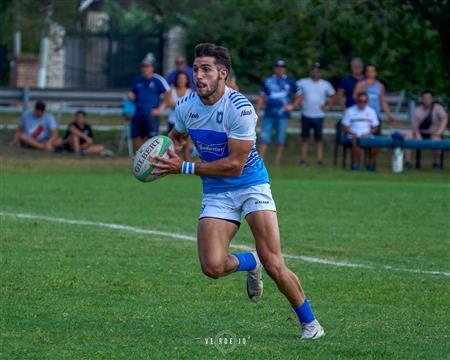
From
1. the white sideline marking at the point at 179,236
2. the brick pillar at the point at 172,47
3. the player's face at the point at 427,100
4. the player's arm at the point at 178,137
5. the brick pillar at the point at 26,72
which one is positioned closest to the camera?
the player's arm at the point at 178,137

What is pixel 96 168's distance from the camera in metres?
23.9

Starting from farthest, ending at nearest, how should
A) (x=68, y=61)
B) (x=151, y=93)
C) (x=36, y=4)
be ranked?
1. (x=68, y=61)
2. (x=36, y=4)
3. (x=151, y=93)

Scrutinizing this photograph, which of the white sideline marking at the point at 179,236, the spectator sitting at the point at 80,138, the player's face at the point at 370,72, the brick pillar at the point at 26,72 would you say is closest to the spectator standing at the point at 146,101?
the spectator sitting at the point at 80,138

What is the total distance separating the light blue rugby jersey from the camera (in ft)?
26.9

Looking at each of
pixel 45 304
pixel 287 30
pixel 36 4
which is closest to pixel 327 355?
pixel 45 304

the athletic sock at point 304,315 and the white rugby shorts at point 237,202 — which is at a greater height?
the white rugby shorts at point 237,202

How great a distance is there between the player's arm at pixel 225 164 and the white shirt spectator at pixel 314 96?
53.1 ft

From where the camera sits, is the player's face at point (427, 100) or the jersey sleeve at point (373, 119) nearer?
the jersey sleeve at point (373, 119)

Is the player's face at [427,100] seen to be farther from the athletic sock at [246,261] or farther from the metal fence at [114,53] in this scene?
the athletic sock at [246,261]

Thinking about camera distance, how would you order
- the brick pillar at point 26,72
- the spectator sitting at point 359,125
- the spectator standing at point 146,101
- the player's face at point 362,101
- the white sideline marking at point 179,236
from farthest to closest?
the brick pillar at point 26,72 → the spectator sitting at point 359,125 → the player's face at point 362,101 → the spectator standing at point 146,101 → the white sideline marking at point 179,236

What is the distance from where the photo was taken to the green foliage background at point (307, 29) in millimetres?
27391

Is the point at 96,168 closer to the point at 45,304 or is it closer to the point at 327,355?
the point at 45,304

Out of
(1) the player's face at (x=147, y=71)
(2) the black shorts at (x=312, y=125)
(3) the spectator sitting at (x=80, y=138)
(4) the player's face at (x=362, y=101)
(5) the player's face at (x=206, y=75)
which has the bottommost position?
(3) the spectator sitting at (x=80, y=138)

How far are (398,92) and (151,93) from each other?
9.55 meters
